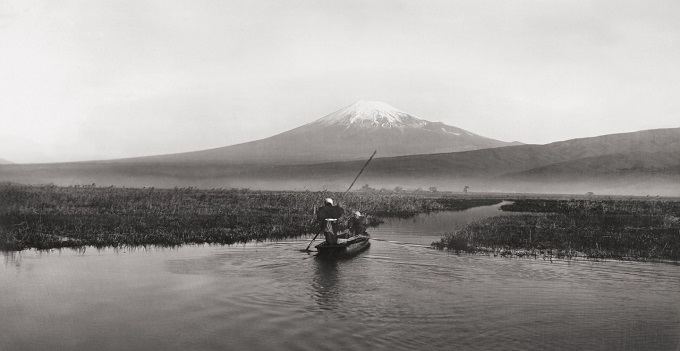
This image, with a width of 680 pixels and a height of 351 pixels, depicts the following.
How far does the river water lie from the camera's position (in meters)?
11.9

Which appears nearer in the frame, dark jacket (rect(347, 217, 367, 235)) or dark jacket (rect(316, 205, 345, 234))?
dark jacket (rect(316, 205, 345, 234))

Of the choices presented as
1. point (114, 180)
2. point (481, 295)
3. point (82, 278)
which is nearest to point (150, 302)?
point (82, 278)

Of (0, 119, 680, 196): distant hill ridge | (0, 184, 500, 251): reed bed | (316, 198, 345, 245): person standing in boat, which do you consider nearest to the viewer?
(316, 198, 345, 245): person standing in boat

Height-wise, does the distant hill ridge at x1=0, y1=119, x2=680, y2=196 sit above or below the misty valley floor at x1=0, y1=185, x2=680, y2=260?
above

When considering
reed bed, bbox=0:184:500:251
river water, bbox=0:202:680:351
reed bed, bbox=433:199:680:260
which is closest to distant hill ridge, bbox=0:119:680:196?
reed bed, bbox=0:184:500:251

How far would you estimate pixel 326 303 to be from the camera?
14891 millimetres

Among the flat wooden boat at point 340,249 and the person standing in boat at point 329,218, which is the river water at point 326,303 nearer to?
the flat wooden boat at point 340,249

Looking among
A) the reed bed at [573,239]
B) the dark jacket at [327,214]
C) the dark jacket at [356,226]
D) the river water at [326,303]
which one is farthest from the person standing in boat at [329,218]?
the reed bed at [573,239]

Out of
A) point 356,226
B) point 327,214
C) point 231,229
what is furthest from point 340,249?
point 231,229

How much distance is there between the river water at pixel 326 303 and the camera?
1187 centimetres

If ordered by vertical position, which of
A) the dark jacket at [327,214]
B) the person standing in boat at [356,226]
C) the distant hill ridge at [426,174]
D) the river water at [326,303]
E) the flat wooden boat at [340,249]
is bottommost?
the river water at [326,303]

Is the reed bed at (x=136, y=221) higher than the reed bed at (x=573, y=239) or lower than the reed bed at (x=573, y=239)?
higher

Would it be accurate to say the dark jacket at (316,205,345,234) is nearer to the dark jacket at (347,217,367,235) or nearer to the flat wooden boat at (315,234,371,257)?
the flat wooden boat at (315,234,371,257)

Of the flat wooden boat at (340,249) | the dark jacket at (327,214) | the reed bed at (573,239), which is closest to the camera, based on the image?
the flat wooden boat at (340,249)
